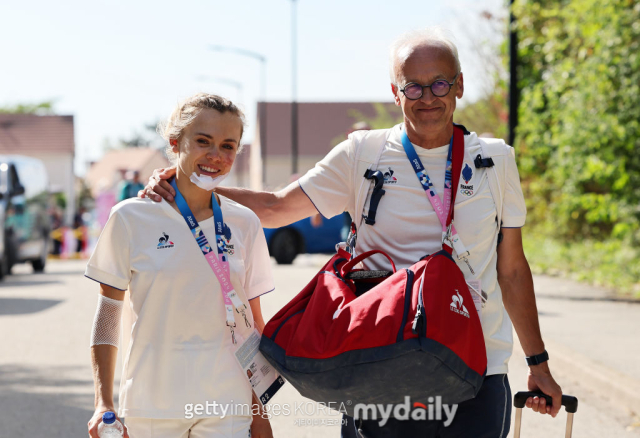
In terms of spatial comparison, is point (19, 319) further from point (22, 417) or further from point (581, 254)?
point (581, 254)

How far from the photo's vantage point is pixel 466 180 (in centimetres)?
308

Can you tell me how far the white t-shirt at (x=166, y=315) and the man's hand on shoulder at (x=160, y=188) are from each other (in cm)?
6

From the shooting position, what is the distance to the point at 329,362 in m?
2.62

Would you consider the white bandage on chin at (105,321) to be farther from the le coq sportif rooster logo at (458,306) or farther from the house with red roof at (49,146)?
the house with red roof at (49,146)

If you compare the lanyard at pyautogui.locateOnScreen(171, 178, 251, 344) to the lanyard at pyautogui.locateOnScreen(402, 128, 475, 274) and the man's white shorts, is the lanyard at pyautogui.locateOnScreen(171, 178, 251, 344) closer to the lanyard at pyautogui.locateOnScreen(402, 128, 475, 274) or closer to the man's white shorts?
the man's white shorts

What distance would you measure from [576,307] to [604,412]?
5.10 meters

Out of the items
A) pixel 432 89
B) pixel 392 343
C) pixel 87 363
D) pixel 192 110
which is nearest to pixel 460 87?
pixel 432 89

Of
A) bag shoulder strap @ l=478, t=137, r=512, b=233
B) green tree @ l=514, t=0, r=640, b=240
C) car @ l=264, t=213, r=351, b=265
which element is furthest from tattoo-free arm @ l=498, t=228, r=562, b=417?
car @ l=264, t=213, r=351, b=265

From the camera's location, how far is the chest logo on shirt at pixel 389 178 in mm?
3111

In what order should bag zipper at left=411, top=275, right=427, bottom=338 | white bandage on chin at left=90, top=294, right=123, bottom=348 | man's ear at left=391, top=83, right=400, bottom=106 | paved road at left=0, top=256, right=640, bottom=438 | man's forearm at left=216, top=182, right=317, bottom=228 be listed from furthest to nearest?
paved road at left=0, top=256, right=640, bottom=438 < man's forearm at left=216, top=182, right=317, bottom=228 < man's ear at left=391, top=83, right=400, bottom=106 < white bandage on chin at left=90, top=294, right=123, bottom=348 < bag zipper at left=411, top=275, right=427, bottom=338

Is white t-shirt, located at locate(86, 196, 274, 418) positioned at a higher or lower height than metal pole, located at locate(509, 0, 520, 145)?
lower

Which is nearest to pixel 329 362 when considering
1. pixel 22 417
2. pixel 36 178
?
pixel 22 417

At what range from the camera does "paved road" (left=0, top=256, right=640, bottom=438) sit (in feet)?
20.5

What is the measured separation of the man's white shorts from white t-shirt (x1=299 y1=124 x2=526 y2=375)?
0.73 metres
